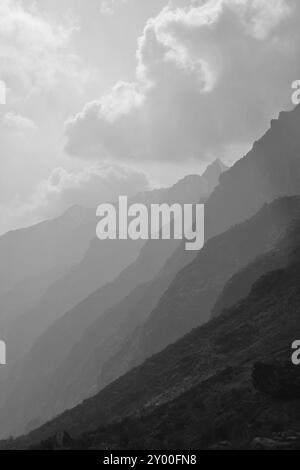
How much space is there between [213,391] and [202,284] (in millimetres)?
56428

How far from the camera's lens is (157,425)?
21.9 metres

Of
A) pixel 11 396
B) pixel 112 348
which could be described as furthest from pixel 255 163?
pixel 11 396

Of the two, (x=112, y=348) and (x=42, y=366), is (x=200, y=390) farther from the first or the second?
(x=42, y=366)

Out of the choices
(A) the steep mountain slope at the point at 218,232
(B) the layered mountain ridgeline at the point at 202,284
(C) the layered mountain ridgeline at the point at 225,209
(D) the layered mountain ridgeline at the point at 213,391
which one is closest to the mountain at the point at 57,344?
(C) the layered mountain ridgeline at the point at 225,209

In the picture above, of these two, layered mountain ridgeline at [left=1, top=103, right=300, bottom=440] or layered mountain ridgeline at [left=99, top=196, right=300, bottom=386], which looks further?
layered mountain ridgeline at [left=1, top=103, right=300, bottom=440]

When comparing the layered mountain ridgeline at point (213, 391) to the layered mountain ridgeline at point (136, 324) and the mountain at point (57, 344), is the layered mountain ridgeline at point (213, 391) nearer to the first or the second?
the layered mountain ridgeline at point (136, 324)

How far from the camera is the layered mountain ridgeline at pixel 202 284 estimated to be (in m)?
74.6

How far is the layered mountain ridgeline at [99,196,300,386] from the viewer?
7456 centimetres

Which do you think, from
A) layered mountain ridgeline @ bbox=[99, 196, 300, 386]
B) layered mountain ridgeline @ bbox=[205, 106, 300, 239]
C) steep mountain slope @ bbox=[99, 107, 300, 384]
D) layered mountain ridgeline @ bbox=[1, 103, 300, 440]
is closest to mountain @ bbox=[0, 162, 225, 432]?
layered mountain ridgeline @ bbox=[1, 103, 300, 440]

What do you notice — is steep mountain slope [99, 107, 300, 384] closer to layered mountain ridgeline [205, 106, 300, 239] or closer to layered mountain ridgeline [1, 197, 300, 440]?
layered mountain ridgeline [205, 106, 300, 239]

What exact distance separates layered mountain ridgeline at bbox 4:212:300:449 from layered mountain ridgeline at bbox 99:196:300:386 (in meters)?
32.6

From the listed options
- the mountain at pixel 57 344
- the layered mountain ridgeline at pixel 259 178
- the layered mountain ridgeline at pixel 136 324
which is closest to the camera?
the layered mountain ridgeline at pixel 136 324

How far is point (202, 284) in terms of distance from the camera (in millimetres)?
80875

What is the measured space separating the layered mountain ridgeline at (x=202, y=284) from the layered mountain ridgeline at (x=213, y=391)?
32588 millimetres
